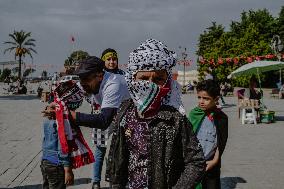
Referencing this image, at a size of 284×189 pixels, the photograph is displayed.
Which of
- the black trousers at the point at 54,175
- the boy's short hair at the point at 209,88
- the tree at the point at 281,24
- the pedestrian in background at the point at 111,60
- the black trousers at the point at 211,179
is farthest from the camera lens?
the tree at the point at 281,24

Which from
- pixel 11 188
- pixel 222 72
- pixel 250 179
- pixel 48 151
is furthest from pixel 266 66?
pixel 222 72

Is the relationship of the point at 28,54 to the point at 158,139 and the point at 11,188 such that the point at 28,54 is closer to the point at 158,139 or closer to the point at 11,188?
the point at 11,188

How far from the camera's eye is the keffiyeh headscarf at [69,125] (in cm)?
376

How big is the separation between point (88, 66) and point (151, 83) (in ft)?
4.49

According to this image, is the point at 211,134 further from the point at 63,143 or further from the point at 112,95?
the point at 63,143

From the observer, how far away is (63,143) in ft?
12.6

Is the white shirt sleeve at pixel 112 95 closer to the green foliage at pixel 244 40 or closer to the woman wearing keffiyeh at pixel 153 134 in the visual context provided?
the woman wearing keffiyeh at pixel 153 134

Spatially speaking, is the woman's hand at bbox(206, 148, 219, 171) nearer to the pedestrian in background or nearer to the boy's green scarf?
the boy's green scarf

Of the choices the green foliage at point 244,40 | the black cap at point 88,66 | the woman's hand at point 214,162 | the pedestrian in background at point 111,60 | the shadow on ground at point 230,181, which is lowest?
the shadow on ground at point 230,181

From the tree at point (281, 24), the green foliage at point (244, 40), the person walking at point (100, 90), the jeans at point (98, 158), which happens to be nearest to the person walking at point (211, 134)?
the person walking at point (100, 90)

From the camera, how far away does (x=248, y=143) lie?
37.7 feet

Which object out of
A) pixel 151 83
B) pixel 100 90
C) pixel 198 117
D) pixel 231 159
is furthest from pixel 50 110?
pixel 231 159

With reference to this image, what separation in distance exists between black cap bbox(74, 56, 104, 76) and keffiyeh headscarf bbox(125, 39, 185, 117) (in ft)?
3.81

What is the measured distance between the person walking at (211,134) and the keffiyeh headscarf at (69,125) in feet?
3.40
